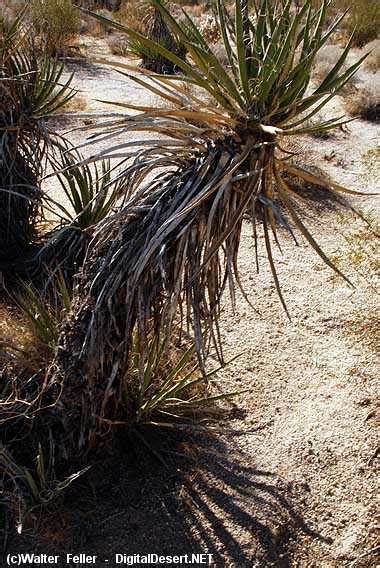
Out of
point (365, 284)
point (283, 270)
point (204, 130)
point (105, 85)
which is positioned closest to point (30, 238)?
point (283, 270)

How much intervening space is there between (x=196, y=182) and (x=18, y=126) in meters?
1.66

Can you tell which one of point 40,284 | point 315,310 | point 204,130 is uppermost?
point 204,130

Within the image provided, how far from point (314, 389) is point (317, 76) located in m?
8.15

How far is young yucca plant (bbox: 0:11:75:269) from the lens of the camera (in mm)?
3262

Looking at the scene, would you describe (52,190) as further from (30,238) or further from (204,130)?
(204,130)

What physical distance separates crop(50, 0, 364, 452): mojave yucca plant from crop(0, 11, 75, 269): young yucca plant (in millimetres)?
1192

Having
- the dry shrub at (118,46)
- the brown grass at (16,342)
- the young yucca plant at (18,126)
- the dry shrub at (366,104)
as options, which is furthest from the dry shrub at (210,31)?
the brown grass at (16,342)

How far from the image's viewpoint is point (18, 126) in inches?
126

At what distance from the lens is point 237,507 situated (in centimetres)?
261

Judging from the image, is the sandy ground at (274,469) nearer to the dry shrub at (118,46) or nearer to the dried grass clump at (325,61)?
the dried grass clump at (325,61)

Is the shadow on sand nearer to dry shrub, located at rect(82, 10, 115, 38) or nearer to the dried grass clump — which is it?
the dried grass clump

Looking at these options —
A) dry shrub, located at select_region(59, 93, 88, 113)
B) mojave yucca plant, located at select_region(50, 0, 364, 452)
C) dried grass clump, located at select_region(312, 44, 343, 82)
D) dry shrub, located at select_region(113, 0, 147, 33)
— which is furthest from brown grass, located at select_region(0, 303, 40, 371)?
dry shrub, located at select_region(113, 0, 147, 33)

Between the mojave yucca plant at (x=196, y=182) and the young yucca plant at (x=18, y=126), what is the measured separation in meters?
1.19

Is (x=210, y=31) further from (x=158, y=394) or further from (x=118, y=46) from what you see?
(x=158, y=394)
